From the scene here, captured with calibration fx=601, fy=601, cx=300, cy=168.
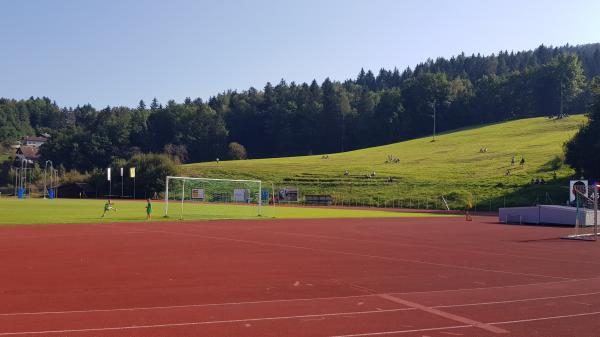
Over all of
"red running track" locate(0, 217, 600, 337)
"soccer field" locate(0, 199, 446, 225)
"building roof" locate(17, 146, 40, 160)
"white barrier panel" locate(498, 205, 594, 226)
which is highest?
"building roof" locate(17, 146, 40, 160)

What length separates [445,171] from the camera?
9650 centimetres

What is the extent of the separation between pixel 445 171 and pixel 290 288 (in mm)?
84883

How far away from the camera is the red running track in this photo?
35.4ft

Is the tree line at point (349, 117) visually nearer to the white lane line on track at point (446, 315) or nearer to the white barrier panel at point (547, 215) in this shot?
the white barrier panel at point (547, 215)

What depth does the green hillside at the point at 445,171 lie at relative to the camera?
247ft

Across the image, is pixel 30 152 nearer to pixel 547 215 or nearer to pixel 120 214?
pixel 120 214

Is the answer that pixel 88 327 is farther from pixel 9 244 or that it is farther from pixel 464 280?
pixel 9 244

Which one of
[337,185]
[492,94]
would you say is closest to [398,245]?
[337,185]

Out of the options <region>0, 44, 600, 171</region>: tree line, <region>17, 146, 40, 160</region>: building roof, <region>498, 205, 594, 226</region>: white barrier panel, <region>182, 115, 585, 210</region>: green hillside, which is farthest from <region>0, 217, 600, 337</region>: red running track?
<region>17, 146, 40, 160</region>: building roof

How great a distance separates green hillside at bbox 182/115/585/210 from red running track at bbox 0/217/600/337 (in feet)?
159

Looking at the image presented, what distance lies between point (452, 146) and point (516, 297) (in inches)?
4628

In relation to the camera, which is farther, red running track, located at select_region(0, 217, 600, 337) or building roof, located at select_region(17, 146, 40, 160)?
building roof, located at select_region(17, 146, 40, 160)

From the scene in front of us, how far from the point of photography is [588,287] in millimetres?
→ 15867

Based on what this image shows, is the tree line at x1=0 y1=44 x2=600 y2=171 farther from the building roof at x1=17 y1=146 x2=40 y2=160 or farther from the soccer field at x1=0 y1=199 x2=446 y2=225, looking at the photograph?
the soccer field at x1=0 y1=199 x2=446 y2=225
